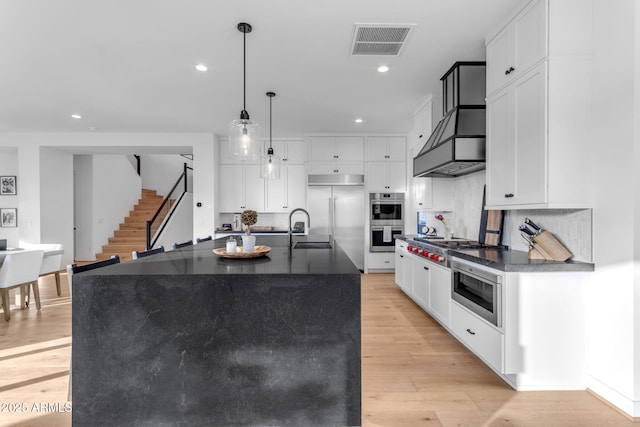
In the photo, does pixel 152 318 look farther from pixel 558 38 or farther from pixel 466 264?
pixel 558 38

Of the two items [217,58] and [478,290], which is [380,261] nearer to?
[478,290]

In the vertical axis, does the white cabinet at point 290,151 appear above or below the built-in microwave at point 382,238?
above

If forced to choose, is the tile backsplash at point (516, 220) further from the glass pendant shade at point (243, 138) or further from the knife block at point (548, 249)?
the glass pendant shade at point (243, 138)

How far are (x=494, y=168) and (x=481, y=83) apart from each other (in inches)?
43.2

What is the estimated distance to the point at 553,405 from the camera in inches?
80.9

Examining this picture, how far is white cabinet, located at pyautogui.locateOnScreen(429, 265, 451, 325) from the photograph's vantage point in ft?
A: 10.2

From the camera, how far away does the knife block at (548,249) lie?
7.68 ft

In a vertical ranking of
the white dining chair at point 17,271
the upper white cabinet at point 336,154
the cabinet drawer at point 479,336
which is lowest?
the cabinet drawer at point 479,336

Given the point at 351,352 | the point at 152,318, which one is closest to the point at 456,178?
the point at 351,352

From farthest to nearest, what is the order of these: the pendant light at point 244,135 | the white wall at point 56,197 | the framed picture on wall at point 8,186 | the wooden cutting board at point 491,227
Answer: the framed picture on wall at point 8,186, the white wall at point 56,197, the wooden cutting board at point 491,227, the pendant light at point 244,135

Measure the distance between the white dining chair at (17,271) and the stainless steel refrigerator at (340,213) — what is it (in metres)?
3.91

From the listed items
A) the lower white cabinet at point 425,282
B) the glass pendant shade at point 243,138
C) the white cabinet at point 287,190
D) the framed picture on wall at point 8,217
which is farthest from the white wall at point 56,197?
the lower white cabinet at point 425,282

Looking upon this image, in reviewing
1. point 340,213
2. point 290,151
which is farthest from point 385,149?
point 290,151

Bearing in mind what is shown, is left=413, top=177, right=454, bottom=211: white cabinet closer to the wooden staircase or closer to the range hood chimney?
the range hood chimney
